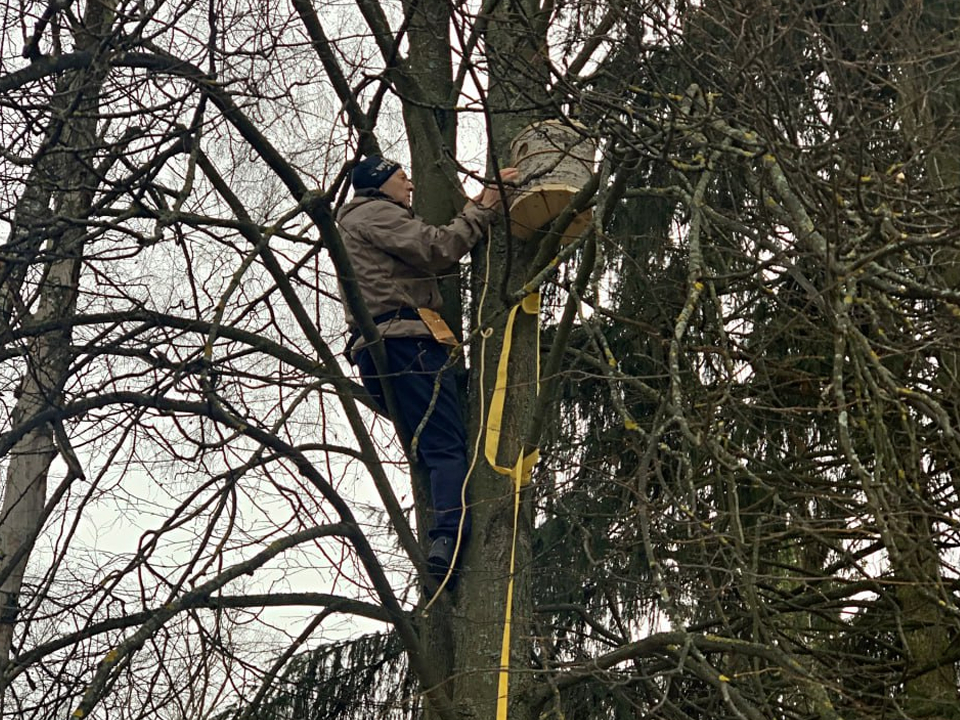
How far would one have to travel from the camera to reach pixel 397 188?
508 centimetres

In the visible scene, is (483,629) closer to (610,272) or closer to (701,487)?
(701,487)

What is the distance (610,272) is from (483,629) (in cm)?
220

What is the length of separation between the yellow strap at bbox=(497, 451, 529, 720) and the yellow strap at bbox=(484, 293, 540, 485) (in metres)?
0.01

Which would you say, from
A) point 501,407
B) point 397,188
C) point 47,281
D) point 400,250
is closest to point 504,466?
point 501,407

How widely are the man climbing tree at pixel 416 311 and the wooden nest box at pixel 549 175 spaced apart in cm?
10

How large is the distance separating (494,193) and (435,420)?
0.83 m

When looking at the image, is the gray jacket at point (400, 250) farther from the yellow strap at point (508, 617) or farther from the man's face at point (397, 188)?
the yellow strap at point (508, 617)

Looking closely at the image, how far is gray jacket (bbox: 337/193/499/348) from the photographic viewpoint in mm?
4844

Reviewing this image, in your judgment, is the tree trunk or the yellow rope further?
the yellow rope

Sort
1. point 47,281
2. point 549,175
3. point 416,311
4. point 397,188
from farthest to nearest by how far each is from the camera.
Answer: point 397,188 → point 416,311 → point 47,281 → point 549,175

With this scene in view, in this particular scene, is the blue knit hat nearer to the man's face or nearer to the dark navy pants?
the man's face

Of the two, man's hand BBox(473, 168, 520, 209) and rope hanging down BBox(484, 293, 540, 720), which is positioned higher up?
man's hand BBox(473, 168, 520, 209)

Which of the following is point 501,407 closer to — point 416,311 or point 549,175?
point 416,311

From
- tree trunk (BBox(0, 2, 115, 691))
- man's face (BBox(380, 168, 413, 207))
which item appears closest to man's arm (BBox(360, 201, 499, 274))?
man's face (BBox(380, 168, 413, 207))
